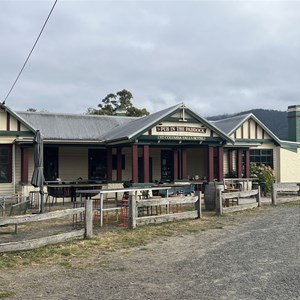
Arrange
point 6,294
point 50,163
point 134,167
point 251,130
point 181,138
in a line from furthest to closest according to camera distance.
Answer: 1. point 251,130
2. point 50,163
3. point 181,138
4. point 134,167
5. point 6,294

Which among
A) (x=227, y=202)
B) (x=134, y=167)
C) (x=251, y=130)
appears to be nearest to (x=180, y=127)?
(x=134, y=167)

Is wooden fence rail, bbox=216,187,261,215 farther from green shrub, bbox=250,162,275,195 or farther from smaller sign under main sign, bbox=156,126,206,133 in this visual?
green shrub, bbox=250,162,275,195

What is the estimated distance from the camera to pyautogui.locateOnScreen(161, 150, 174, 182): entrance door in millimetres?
24658

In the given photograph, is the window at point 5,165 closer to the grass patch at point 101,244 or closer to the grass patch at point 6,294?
the grass patch at point 101,244

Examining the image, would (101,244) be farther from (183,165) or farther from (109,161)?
(183,165)

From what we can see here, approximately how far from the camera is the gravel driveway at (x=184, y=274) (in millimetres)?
5758

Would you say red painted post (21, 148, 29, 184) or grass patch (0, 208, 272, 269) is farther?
red painted post (21, 148, 29, 184)

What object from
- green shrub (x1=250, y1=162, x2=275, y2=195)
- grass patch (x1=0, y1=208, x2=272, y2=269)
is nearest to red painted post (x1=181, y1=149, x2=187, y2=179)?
green shrub (x1=250, y1=162, x2=275, y2=195)

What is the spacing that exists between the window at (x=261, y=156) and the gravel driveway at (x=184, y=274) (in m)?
17.3

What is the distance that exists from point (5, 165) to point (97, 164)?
5.11 meters

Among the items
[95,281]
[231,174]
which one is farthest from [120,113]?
[95,281]

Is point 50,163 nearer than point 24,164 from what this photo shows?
No

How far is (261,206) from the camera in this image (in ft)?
54.6

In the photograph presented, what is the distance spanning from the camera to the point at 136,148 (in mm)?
18656
